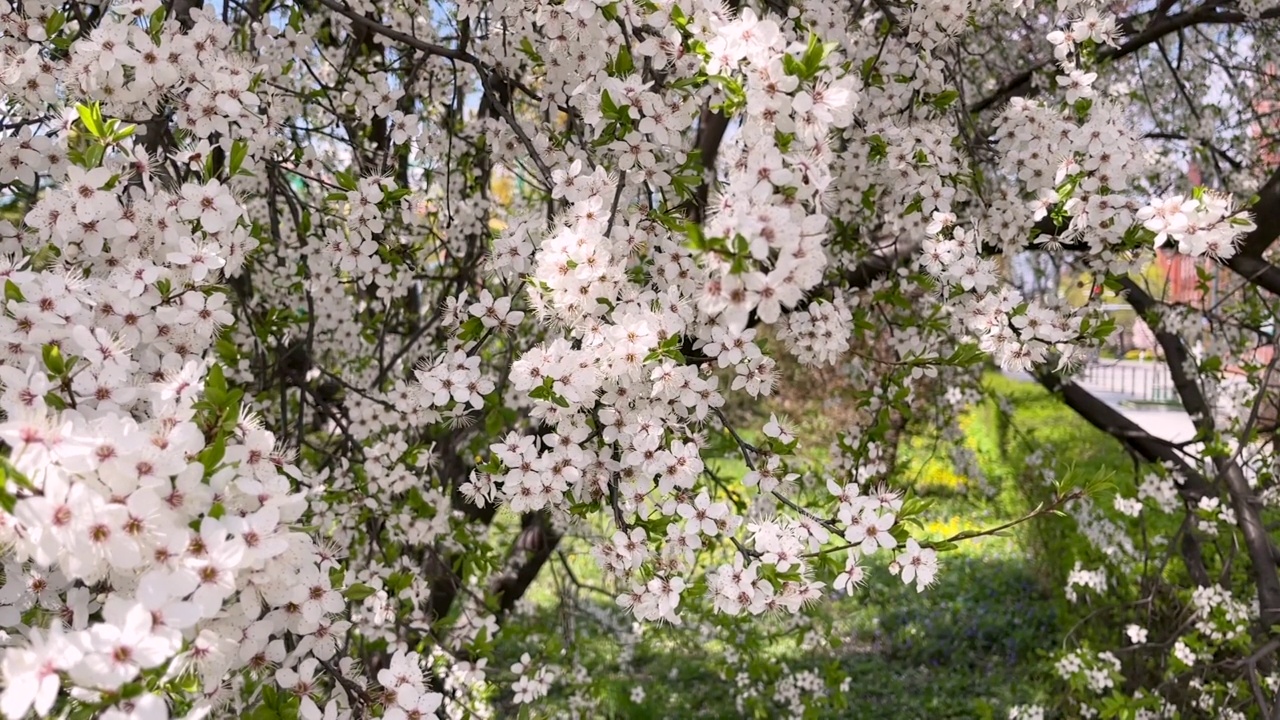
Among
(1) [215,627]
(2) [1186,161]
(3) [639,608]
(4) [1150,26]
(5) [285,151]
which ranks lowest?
(1) [215,627]

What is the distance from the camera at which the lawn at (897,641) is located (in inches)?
204

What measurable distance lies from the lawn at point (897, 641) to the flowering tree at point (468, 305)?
7.07ft

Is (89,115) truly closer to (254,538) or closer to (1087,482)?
(254,538)

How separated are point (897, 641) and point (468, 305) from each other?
5.96m

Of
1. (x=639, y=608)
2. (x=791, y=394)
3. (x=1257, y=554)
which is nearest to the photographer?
(x=639, y=608)

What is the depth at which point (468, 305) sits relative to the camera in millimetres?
2080

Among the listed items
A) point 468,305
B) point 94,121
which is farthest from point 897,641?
point 94,121

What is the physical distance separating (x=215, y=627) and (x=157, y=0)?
1264mm

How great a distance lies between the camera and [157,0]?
1709mm

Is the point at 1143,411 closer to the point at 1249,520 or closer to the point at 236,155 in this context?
the point at 1249,520

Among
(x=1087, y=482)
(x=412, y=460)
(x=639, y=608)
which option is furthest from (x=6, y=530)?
(x=1087, y=482)

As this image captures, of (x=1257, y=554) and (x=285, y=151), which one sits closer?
(x=285, y=151)

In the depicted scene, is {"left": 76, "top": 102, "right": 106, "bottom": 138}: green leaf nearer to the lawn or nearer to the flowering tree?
the flowering tree

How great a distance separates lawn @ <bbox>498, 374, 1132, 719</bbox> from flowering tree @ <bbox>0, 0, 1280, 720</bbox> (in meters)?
2.15
